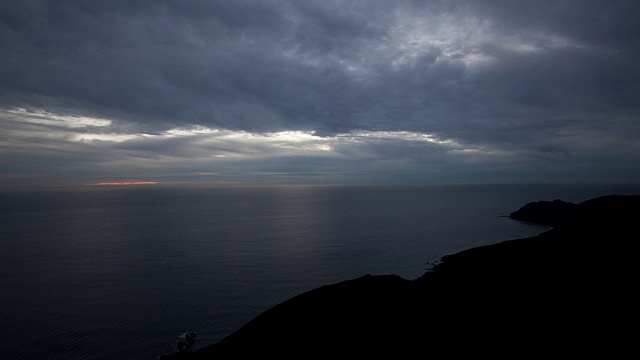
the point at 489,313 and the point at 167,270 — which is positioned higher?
the point at 489,313

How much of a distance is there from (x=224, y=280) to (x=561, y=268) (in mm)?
48361

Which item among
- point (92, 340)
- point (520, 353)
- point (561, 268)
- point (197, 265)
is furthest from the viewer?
point (197, 265)

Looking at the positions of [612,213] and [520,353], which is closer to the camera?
[520,353]

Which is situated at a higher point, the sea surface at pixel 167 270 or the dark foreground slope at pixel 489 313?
the dark foreground slope at pixel 489 313

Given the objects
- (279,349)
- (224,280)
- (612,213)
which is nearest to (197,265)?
(224,280)

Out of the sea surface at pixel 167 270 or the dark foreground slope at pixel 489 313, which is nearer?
the dark foreground slope at pixel 489 313

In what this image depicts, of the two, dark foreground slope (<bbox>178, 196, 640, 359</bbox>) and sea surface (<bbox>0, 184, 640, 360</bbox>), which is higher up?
dark foreground slope (<bbox>178, 196, 640, 359</bbox>)

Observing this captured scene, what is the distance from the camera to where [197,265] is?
64688mm

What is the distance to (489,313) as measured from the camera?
25.7 meters

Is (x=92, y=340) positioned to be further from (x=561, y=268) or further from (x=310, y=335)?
(x=561, y=268)

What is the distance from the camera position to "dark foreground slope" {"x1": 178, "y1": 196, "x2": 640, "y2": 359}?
21609 mm

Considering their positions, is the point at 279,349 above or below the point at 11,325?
above

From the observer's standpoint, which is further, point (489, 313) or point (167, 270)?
point (167, 270)

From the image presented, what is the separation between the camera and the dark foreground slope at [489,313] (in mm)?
21609
